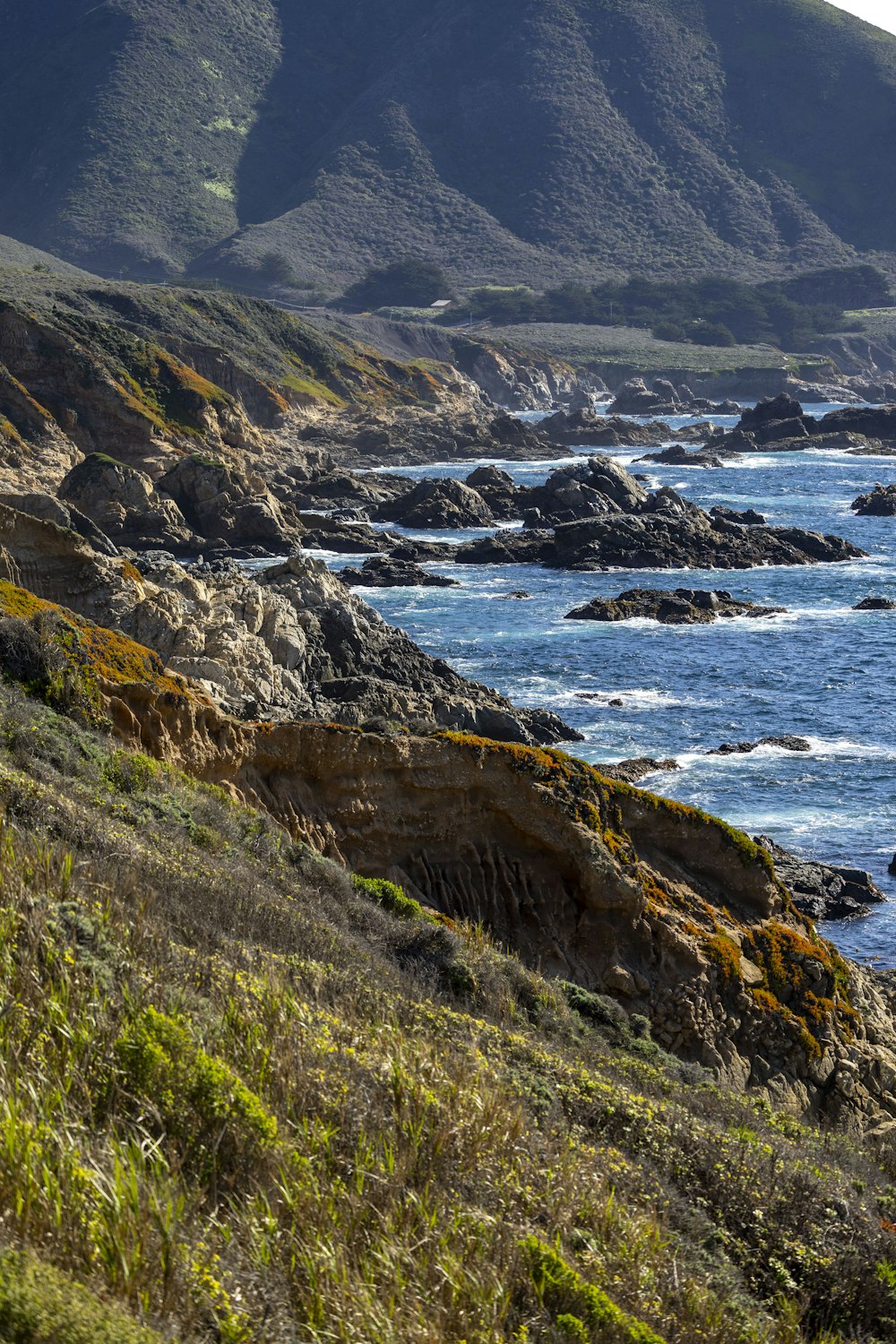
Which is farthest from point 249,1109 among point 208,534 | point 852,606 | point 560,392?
point 560,392

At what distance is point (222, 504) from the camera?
190 feet

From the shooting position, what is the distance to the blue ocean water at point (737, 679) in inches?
1131

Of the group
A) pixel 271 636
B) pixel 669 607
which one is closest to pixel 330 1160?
pixel 271 636

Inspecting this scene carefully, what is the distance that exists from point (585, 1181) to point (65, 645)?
1126 cm

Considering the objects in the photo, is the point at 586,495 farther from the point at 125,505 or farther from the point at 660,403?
the point at 660,403

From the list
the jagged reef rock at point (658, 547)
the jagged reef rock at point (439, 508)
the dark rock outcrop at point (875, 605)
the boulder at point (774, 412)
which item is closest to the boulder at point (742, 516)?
the jagged reef rock at point (658, 547)

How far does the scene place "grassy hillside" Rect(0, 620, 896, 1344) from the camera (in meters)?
5.14

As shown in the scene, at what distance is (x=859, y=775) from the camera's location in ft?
103

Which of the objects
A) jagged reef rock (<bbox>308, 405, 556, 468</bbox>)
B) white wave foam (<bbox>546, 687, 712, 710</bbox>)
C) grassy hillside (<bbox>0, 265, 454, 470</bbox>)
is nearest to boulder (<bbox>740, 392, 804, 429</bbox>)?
jagged reef rock (<bbox>308, 405, 556, 468</bbox>)

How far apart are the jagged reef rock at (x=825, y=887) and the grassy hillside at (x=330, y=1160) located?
12.8m

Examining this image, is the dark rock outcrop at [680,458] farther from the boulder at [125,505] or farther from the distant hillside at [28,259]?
the distant hillside at [28,259]

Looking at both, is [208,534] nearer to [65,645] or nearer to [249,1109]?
[65,645]

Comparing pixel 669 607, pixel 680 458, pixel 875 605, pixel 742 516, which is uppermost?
pixel 680 458

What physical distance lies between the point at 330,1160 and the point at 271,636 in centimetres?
2190
